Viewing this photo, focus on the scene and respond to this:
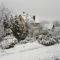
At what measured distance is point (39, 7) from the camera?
7.97 feet

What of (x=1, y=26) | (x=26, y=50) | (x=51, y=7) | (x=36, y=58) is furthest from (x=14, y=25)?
(x=51, y=7)

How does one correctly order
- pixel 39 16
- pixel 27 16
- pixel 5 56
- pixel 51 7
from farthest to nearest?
pixel 51 7, pixel 39 16, pixel 27 16, pixel 5 56

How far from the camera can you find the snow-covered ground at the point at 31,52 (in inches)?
75.8

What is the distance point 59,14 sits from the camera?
2.58 metres

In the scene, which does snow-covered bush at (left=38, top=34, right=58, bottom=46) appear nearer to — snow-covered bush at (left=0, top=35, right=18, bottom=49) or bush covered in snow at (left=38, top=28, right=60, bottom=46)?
bush covered in snow at (left=38, top=28, right=60, bottom=46)

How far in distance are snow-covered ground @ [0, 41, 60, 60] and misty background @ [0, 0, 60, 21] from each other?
0.45 meters

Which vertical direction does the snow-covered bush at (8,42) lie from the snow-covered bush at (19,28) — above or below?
below

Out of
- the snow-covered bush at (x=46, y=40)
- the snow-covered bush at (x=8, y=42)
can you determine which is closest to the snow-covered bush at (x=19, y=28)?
the snow-covered bush at (x=8, y=42)

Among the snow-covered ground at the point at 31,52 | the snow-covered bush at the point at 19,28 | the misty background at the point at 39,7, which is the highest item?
the misty background at the point at 39,7

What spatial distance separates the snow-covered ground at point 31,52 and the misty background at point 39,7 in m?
0.45

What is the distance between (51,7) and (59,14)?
0.57 feet

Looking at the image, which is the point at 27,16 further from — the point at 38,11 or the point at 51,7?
the point at 51,7

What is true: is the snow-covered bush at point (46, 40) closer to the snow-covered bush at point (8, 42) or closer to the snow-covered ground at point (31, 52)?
the snow-covered ground at point (31, 52)

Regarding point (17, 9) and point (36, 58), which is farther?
point (17, 9)
